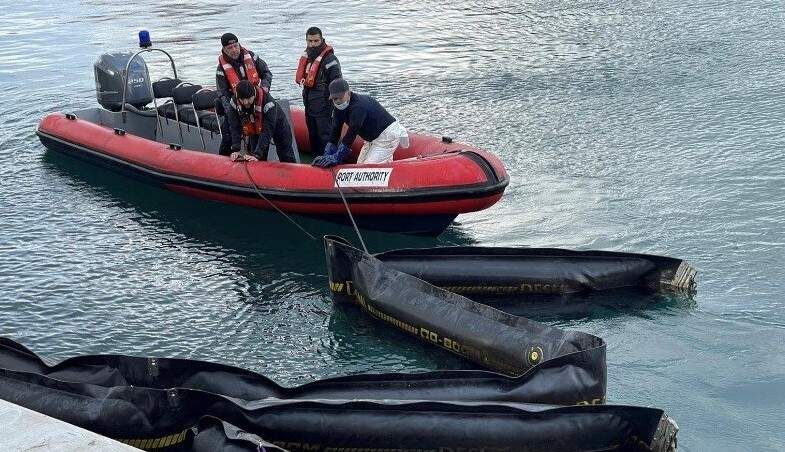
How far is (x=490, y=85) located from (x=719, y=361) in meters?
7.83

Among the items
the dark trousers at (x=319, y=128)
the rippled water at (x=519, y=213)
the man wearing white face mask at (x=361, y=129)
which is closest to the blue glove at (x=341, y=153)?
the man wearing white face mask at (x=361, y=129)

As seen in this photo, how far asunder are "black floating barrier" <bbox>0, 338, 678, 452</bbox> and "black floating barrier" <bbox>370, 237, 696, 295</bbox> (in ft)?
7.05

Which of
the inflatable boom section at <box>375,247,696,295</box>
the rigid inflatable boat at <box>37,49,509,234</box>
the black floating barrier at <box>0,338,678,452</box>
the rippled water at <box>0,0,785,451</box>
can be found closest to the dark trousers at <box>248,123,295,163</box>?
the rigid inflatable boat at <box>37,49,509,234</box>

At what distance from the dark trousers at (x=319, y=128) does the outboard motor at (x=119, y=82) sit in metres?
2.46

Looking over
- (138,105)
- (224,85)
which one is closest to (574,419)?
(224,85)

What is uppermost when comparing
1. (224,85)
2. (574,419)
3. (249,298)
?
(224,85)

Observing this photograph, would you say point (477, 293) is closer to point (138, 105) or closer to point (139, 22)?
point (138, 105)

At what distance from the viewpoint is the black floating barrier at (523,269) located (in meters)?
8.22

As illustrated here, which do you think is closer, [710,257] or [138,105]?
[710,257]

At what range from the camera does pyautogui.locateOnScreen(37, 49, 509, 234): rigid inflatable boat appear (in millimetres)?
9109

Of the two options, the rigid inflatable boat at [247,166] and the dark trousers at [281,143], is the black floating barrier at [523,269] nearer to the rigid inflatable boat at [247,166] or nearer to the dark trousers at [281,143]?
the rigid inflatable boat at [247,166]

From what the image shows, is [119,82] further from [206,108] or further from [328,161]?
[328,161]

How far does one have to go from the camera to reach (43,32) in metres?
20.5

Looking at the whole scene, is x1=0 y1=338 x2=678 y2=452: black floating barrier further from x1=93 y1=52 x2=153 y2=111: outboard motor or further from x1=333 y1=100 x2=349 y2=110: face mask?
x1=93 y1=52 x2=153 y2=111: outboard motor
